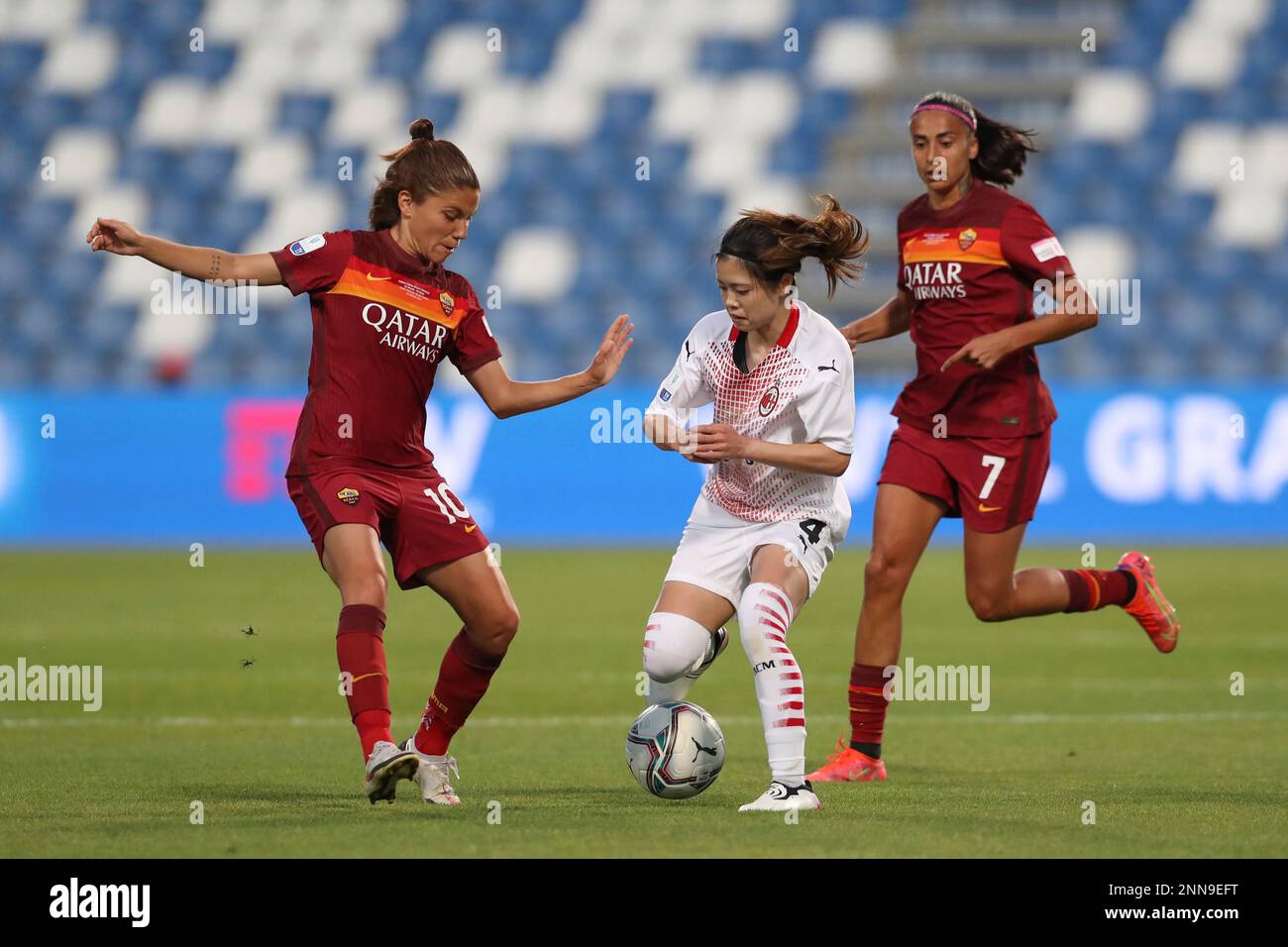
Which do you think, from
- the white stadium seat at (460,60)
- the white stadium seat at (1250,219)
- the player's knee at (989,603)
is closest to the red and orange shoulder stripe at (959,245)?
the player's knee at (989,603)

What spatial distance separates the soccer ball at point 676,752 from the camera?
18.6 feet

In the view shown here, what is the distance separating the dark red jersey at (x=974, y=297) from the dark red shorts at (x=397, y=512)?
73.9 inches

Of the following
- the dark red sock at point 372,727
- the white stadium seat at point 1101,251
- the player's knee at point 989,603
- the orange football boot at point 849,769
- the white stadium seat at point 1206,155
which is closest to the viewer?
the dark red sock at point 372,727

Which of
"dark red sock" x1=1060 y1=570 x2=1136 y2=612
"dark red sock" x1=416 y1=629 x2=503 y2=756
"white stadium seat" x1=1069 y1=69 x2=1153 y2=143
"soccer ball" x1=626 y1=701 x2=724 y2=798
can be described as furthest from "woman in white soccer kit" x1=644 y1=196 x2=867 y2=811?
"white stadium seat" x1=1069 y1=69 x2=1153 y2=143

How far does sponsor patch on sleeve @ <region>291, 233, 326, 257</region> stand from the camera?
18.8 ft

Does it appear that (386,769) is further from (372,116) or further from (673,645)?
(372,116)

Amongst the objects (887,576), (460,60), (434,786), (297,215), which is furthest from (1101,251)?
(434,786)

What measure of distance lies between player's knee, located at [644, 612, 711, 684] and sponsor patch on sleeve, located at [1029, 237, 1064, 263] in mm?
1887

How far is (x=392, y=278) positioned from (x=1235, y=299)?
17412 millimetres

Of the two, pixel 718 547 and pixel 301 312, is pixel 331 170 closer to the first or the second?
pixel 301 312

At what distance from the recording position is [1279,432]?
56.9 ft

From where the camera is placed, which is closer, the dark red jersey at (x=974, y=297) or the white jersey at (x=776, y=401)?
the white jersey at (x=776, y=401)

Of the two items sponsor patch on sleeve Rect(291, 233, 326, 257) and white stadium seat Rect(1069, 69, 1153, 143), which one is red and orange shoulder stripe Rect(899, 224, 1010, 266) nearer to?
sponsor patch on sleeve Rect(291, 233, 326, 257)

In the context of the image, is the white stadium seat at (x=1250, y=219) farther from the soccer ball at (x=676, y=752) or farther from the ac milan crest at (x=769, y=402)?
the soccer ball at (x=676, y=752)
